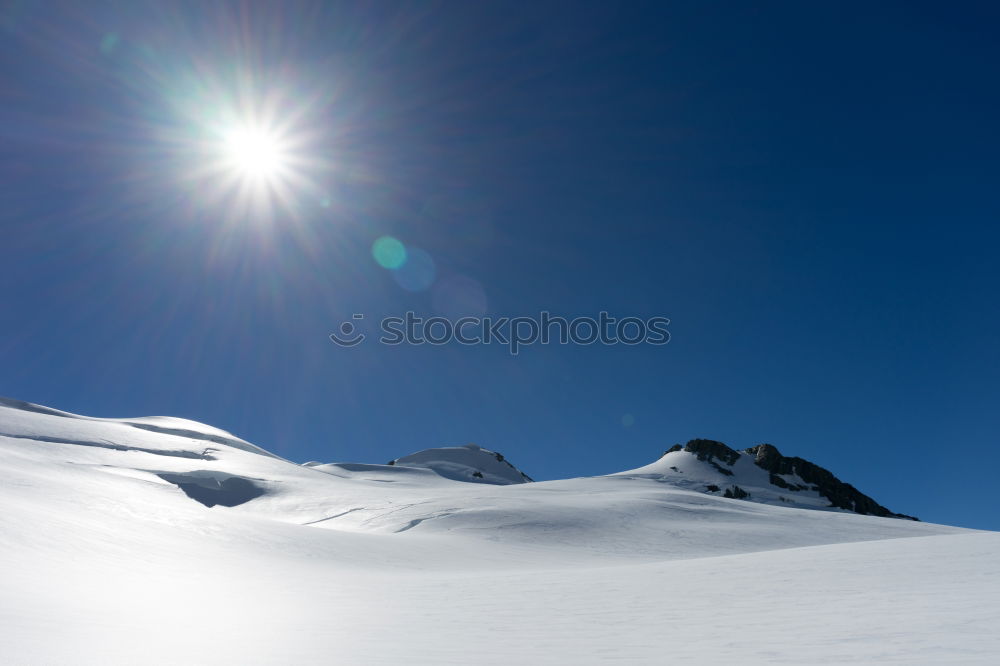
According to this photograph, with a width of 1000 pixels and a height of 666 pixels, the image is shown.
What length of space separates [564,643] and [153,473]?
45138 mm

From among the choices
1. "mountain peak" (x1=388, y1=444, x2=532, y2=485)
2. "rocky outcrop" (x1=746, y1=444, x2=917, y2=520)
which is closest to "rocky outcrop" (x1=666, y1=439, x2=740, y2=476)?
"rocky outcrop" (x1=746, y1=444, x2=917, y2=520)

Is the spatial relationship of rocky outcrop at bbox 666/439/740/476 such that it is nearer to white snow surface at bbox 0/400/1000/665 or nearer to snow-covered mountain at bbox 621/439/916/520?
snow-covered mountain at bbox 621/439/916/520

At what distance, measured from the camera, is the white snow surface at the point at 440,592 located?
656 cm

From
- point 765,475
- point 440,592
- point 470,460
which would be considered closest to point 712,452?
point 765,475

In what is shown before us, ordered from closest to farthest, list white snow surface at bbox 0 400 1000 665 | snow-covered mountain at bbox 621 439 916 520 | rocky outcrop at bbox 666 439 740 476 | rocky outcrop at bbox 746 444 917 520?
white snow surface at bbox 0 400 1000 665 → snow-covered mountain at bbox 621 439 916 520 → rocky outcrop at bbox 746 444 917 520 → rocky outcrop at bbox 666 439 740 476

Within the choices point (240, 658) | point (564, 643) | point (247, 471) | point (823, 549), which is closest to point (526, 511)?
point (823, 549)

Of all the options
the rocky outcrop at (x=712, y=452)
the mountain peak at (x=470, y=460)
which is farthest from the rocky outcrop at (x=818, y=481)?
the mountain peak at (x=470, y=460)

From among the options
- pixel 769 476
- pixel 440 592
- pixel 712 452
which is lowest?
pixel 440 592

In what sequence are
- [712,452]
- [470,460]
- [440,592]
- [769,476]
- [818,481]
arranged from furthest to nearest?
[470,460] → [712,452] → [769,476] → [818,481] → [440,592]

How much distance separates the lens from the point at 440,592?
1291 centimetres

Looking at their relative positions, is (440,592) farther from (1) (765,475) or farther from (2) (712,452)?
(1) (765,475)

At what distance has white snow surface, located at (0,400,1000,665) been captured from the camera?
656 cm

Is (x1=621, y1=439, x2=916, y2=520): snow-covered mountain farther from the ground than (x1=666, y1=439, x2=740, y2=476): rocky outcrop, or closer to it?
closer to it

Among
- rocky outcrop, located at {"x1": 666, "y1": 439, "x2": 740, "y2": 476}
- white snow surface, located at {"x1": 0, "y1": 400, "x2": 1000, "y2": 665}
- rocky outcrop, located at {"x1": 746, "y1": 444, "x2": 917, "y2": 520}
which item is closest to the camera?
white snow surface, located at {"x1": 0, "y1": 400, "x2": 1000, "y2": 665}
